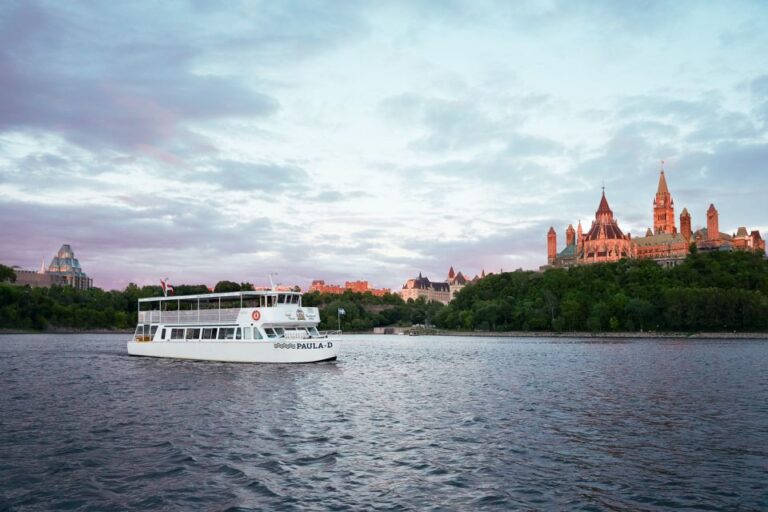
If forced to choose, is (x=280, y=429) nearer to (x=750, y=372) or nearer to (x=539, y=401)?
(x=539, y=401)

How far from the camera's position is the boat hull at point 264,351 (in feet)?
208

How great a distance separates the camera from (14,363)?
229 feet

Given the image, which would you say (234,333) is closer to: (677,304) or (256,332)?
(256,332)

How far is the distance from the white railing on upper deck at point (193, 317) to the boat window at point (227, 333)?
3.90 ft

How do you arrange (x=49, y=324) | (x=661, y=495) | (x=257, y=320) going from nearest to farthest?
(x=661, y=495) < (x=257, y=320) < (x=49, y=324)

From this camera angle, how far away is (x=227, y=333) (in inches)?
2667

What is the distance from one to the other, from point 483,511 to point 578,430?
44.7ft

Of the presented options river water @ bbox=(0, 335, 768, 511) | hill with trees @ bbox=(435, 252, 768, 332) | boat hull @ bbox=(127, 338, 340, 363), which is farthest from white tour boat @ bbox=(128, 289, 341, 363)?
hill with trees @ bbox=(435, 252, 768, 332)

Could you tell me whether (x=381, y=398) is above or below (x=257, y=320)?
below

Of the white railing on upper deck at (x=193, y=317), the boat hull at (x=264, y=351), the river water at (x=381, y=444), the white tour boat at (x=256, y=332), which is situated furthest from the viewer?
the white railing on upper deck at (x=193, y=317)

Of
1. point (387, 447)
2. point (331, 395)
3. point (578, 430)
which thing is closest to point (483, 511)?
point (387, 447)

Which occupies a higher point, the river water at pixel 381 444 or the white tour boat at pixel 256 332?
the white tour boat at pixel 256 332

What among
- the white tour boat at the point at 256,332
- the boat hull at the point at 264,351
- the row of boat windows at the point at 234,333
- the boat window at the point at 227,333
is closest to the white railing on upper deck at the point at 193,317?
the white tour boat at the point at 256,332

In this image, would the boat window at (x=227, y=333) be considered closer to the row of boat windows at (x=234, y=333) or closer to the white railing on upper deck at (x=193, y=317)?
the row of boat windows at (x=234, y=333)
